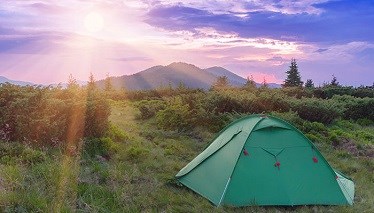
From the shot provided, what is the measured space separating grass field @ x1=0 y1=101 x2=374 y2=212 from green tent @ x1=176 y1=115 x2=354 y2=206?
22 cm

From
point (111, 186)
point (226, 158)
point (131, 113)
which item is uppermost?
point (226, 158)

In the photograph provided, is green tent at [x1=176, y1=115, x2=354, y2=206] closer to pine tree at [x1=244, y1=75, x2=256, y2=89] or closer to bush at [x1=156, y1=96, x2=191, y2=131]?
bush at [x1=156, y1=96, x2=191, y2=131]

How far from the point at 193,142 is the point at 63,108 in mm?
4275

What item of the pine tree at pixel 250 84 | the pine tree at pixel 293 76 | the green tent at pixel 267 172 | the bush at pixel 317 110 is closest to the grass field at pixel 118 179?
the green tent at pixel 267 172

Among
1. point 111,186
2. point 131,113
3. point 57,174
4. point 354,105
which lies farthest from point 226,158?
point 354,105

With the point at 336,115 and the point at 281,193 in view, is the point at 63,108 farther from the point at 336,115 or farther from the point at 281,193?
the point at 336,115

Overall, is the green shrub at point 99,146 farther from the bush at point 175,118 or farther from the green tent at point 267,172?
the bush at point 175,118

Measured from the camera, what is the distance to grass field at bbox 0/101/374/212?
6.71m

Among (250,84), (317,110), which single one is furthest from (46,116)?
(250,84)

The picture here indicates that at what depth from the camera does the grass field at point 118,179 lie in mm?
6707

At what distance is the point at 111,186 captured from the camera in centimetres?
772

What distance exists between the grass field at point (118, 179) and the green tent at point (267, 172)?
0.73 feet

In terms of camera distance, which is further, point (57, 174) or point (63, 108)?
point (63, 108)

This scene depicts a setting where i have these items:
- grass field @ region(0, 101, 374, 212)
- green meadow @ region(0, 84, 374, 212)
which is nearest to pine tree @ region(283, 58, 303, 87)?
green meadow @ region(0, 84, 374, 212)
